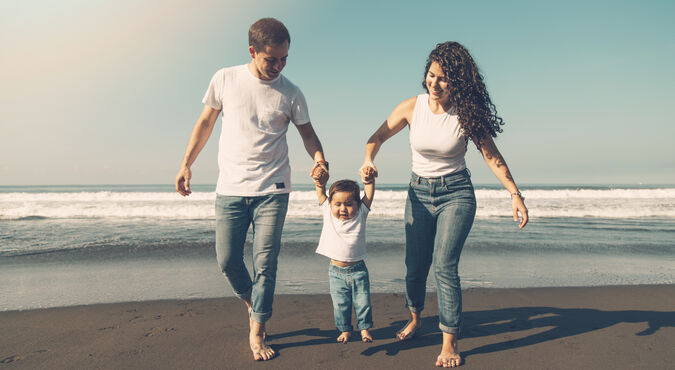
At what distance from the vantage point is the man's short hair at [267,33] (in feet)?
8.48

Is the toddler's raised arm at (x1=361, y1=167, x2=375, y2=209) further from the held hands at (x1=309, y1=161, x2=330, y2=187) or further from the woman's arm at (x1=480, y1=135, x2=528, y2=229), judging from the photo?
the woman's arm at (x1=480, y1=135, x2=528, y2=229)

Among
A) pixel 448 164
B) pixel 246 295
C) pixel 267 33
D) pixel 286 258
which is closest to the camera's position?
pixel 267 33

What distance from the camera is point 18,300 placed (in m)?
4.07

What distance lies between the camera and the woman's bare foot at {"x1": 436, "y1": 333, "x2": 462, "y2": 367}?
2.65 metres

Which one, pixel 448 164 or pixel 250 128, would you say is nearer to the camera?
pixel 250 128

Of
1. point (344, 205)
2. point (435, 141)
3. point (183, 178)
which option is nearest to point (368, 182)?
point (344, 205)

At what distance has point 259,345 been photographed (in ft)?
9.19

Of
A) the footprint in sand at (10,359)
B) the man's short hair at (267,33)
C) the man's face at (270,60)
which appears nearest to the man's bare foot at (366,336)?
the man's face at (270,60)

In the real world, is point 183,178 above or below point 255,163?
below

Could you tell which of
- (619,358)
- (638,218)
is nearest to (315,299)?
(619,358)

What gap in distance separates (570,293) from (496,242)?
11.0ft

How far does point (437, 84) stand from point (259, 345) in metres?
2.32

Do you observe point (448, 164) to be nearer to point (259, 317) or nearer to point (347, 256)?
point (347, 256)

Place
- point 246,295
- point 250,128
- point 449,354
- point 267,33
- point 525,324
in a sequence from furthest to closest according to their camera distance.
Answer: point 525,324 < point 246,295 < point 250,128 < point 449,354 < point 267,33
